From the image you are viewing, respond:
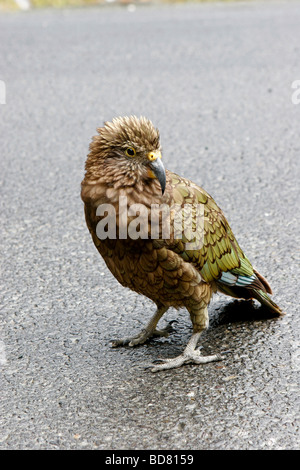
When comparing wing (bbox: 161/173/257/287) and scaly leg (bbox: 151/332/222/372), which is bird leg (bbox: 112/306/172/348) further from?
wing (bbox: 161/173/257/287)

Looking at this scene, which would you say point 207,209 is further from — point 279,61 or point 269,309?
point 279,61

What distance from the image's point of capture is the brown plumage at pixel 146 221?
9.59 feet

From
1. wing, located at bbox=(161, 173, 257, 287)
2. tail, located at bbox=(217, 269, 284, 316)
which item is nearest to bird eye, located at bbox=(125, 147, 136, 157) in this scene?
wing, located at bbox=(161, 173, 257, 287)

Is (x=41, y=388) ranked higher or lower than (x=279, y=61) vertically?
lower

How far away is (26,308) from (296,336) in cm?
133

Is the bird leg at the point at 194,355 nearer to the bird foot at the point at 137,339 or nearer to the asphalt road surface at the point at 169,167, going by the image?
the asphalt road surface at the point at 169,167

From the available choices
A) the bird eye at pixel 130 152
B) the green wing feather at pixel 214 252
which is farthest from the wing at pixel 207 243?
the bird eye at pixel 130 152

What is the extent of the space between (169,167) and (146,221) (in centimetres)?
239

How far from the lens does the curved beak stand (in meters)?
2.91

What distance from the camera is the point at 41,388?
2.99 metres

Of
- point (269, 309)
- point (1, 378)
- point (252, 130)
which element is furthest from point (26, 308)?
point (252, 130)

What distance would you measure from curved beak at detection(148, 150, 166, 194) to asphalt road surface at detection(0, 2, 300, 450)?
843 mm

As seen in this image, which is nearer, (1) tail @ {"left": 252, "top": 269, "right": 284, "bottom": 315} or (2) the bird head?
(2) the bird head
